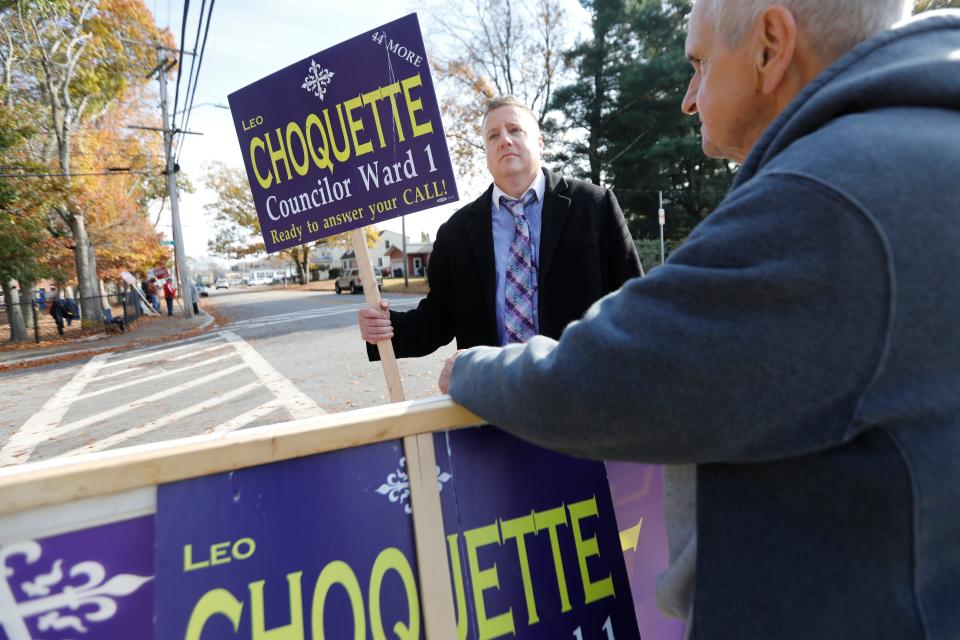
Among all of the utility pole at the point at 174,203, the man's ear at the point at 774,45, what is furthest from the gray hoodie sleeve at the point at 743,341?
the utility pole at the point at 174,203

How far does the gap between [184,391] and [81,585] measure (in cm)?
810

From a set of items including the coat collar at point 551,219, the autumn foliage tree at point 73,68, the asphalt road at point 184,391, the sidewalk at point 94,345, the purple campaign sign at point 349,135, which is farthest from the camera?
the autumn foliage tree at point 73,68

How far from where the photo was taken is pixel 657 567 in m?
1.42

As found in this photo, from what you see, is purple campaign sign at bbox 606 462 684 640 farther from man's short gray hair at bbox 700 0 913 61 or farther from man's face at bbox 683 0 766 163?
man's short gray hair at bbox 700 0 913 61

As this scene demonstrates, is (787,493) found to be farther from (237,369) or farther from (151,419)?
(237,369)

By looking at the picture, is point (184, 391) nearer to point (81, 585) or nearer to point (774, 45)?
point (81, 585)

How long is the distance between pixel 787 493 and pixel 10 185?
59.4 ft

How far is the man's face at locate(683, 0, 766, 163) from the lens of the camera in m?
0.92

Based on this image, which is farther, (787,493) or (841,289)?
(787,493)

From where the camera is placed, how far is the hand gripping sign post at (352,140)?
76.3 inches

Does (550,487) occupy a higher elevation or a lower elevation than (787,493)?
lower

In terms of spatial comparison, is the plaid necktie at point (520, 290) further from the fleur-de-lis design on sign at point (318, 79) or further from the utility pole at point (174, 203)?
the utility pole at point (174, 203)

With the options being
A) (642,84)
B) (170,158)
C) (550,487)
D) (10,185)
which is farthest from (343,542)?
(642,84)

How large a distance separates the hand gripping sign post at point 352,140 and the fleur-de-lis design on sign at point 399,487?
0.71 m
